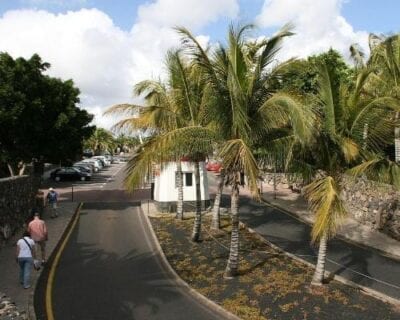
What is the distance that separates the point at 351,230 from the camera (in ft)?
77.1

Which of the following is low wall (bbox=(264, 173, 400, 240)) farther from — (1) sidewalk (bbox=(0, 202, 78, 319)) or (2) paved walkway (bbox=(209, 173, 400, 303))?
(1) sidewalk (bbox=(0, 202, 78, 319))

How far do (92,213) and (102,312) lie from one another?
17285 mm

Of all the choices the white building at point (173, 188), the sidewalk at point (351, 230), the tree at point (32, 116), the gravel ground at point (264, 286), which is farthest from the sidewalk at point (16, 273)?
the sidewalk at point (351, 230)

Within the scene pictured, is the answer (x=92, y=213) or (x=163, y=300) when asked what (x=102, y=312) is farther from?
(x=92, y=213)

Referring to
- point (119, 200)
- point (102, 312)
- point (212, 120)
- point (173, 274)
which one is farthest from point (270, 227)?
point (119, 200)

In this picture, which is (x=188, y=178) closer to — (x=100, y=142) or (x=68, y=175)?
(x=68, y=175)

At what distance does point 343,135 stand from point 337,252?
6731mm

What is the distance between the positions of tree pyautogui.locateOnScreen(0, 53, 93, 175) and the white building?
20.8ft

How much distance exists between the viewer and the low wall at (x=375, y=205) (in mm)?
21641

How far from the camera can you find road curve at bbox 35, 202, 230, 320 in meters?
13.3

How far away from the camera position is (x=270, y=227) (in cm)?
2464

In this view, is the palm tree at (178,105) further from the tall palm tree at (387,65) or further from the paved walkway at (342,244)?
the tall palm tree at (387,65)

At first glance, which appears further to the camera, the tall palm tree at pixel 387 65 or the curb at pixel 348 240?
the tall palm tree at pixel 387 65

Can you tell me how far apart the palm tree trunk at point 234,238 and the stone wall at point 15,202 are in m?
9.76
